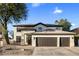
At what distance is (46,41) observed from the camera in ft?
51.5

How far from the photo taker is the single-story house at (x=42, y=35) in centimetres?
1529

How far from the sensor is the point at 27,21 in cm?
1533

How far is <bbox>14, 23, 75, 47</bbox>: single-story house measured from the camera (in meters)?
15.3

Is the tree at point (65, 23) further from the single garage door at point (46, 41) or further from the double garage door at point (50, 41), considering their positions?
the single garage door at point (46, 41)

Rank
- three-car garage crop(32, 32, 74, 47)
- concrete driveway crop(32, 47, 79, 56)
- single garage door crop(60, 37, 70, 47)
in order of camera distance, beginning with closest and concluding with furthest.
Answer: concrete driveway crop(32, 47, 79, 56)
three-car garage crop(32, 32, 74, 47)
single garage door crop(60, 37, 70, 47)

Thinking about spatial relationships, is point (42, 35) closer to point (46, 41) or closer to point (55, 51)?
point (46, 41)

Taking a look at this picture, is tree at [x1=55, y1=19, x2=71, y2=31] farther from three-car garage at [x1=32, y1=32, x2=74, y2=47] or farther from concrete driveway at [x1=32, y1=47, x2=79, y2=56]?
concrete driveway at [x1=32, y1=47, x2=79, y2=56]

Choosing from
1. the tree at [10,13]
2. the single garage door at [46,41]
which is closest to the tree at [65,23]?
the single garage door at [46,41]

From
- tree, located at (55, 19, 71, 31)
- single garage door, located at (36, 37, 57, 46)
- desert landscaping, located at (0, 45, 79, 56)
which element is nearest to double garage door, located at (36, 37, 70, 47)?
single garage door, located at (36, 37, 57, 46)

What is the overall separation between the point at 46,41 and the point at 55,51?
1.79 feet

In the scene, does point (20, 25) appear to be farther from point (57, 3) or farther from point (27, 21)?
point (57, 3)

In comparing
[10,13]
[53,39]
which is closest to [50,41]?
[53,39]

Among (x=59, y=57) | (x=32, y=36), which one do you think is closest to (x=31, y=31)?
(x=32, y=36)

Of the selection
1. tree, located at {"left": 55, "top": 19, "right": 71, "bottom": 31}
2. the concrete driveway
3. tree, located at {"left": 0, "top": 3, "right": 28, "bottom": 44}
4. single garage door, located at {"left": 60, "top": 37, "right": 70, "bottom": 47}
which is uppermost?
tree, located at {"left": 0, "top": 3, "right": 28, "bottom": 44}
